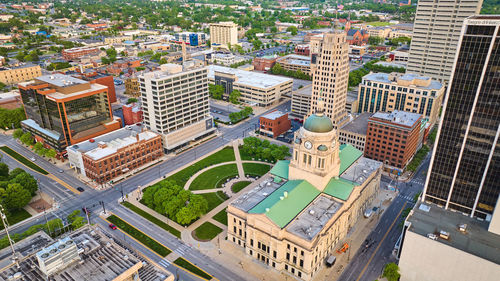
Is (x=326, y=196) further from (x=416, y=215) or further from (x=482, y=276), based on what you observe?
(x=482, y=276)

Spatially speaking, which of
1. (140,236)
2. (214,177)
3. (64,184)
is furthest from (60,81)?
(140,236)

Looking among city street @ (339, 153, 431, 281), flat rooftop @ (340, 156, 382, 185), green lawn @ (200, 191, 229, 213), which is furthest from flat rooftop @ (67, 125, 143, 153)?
city street @ (339, 153, 431, 281)

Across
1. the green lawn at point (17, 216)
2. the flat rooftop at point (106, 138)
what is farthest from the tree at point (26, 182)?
the flat rooftop at point (106, 138)

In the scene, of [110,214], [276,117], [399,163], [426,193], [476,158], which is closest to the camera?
[476,158]

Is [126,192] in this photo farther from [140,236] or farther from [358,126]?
[358,126]

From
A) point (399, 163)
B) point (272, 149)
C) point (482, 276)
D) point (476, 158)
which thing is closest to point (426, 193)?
point (476, 158)

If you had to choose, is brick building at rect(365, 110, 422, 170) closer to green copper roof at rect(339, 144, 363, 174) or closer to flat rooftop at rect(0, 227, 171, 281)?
green copper roof at rect(339, 144, 363, 174)

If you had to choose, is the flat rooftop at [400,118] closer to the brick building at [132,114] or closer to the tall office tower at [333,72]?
the tall office tower at [333,72]
